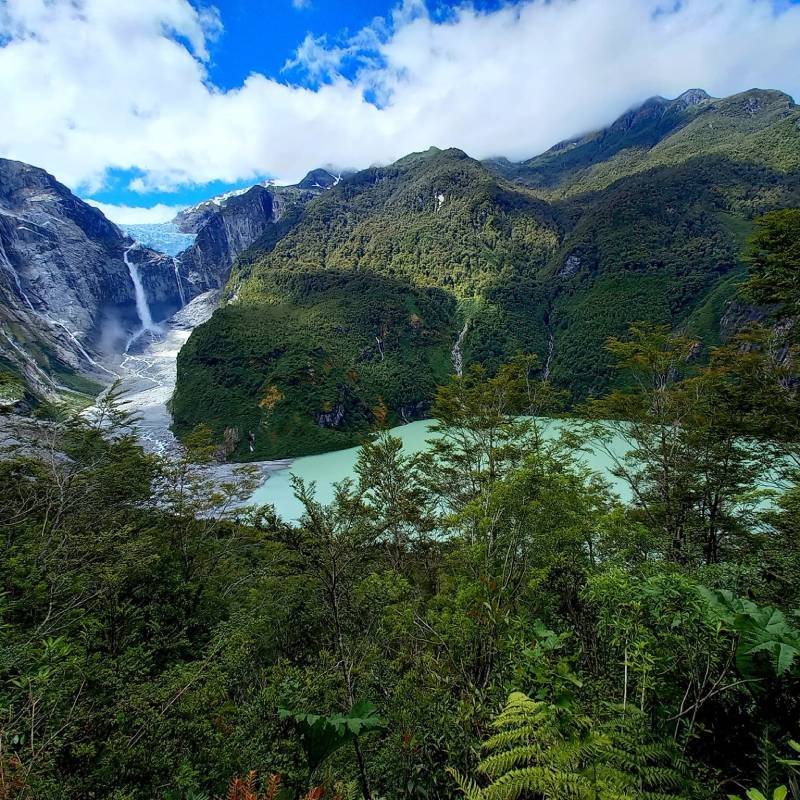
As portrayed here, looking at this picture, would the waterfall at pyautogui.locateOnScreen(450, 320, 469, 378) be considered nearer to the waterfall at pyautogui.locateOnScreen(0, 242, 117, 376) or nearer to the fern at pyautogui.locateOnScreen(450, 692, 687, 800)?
the fern at pyautogui.locateOnScreen(450, 692, 687, 800)

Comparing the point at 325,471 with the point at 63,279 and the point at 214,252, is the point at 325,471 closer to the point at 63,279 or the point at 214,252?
the point at 63,279

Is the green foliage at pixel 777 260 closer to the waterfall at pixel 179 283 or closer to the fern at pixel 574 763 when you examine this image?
the fern at pixel 574 763

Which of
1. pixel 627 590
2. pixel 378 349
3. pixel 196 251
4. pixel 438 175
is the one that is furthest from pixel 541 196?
pixel 627 590


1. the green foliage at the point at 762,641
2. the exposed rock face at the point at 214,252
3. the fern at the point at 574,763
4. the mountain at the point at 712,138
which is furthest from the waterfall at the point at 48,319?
the mountain at the point at 712,138

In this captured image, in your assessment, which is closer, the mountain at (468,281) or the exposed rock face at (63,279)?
the mountain at (468,281)

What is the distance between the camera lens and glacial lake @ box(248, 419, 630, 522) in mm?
32875

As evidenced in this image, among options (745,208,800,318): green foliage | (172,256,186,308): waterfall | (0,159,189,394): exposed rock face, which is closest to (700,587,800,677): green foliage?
(745,208,800,318): green foliage

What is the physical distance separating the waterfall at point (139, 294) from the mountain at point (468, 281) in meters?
46.8

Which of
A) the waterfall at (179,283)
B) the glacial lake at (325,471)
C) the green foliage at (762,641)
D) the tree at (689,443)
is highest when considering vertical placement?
the waterfall at (179,283)

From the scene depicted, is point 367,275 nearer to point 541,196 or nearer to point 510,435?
point 541,196

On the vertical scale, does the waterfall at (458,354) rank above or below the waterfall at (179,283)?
below

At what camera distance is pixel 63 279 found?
141 metres

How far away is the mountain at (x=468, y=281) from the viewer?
78188mm

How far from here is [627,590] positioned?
2785mm
